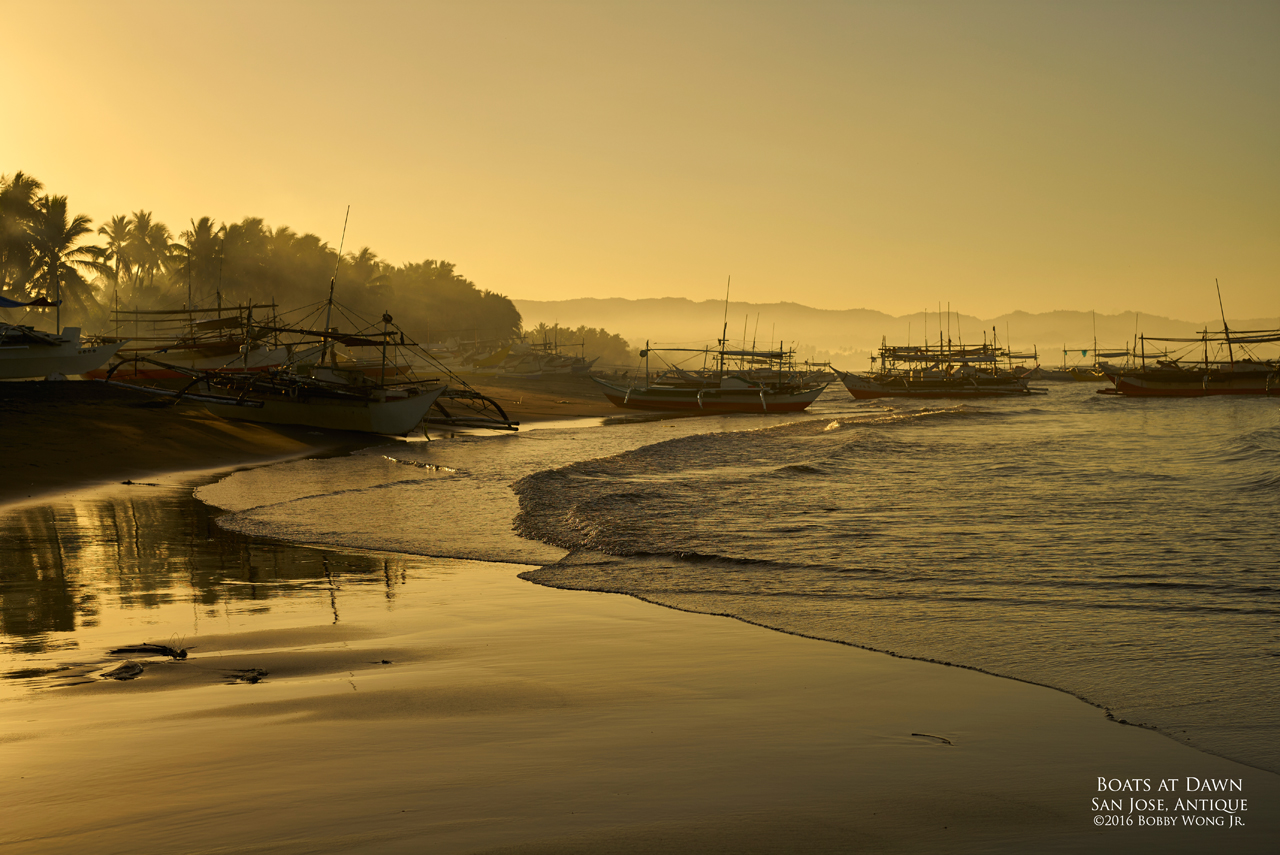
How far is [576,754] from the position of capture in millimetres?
4512

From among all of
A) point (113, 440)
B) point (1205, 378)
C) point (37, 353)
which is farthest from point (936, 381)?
point (113, 440)

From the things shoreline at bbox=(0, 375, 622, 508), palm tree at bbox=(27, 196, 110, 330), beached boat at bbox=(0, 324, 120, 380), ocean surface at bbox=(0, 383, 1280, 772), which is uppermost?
palm tree at bbox=(27, 196, 110, 330)

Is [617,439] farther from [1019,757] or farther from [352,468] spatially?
[1019,757]

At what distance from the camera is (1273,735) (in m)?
5.10

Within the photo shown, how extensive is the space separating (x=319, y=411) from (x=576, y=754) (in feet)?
105

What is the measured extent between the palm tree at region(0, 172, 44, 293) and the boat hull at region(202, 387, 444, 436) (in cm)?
4866

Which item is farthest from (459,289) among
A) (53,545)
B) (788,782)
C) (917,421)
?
(788,782)

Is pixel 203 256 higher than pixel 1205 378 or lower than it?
higher

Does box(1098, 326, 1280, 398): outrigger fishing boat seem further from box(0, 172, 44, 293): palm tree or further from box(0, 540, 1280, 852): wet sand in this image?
box(0, 172, 44, 293): palm tree

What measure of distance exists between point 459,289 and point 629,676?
488 feet

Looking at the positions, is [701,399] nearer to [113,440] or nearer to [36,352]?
[36,352]

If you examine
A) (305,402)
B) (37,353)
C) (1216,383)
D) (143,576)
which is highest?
(37,353)

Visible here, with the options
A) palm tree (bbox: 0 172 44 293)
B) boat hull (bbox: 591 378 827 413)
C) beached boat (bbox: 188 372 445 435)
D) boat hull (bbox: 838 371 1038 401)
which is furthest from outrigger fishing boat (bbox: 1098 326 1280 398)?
palm tree (bbox: 0 172 44 293)

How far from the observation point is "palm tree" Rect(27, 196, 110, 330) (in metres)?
70.2
